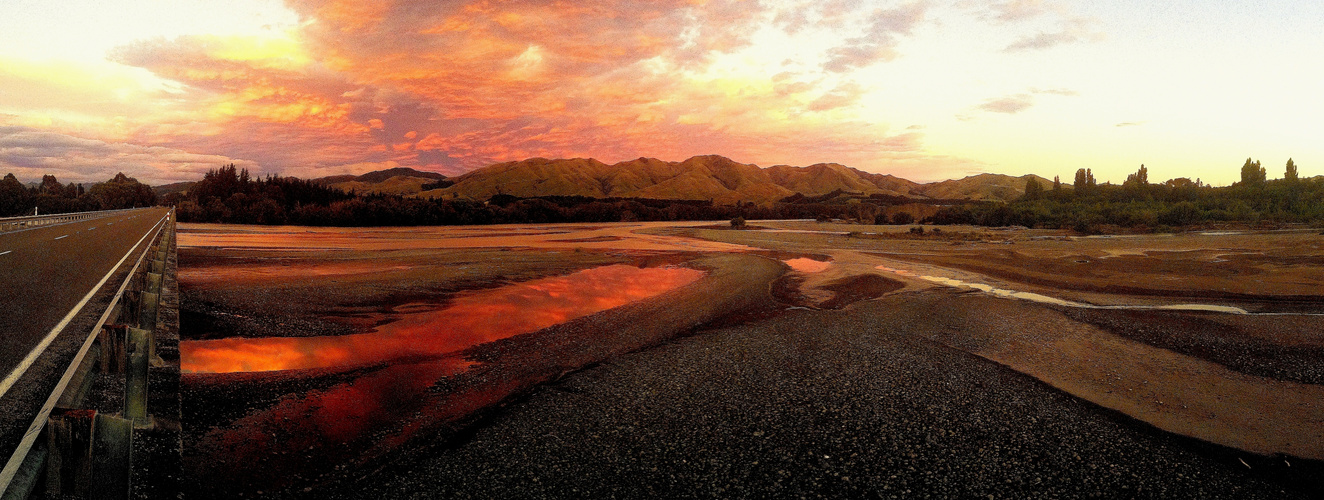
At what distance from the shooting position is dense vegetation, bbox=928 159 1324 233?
4619 cm

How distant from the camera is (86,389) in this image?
4.89 m

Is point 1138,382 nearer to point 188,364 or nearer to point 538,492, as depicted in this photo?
point 538,492

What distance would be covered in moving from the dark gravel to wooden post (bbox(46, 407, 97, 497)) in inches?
68.1

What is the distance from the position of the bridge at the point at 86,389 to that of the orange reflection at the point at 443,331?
0.70 m

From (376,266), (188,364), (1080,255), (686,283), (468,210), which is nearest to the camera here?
(188,364)

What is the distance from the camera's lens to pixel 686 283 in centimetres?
1852

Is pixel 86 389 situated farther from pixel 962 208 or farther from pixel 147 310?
pixel 962 208

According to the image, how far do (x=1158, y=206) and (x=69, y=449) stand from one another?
68642mm

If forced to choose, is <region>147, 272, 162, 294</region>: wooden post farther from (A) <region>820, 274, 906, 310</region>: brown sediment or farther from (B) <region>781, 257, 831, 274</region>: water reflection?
(B) <region>781, 257, 831, 274</region>: water reflection

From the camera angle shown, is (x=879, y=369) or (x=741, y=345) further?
(x=741, y=345)

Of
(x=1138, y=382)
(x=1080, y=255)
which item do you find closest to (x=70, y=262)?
(x=1138, y=382)

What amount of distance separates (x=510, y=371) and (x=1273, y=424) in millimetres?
9420

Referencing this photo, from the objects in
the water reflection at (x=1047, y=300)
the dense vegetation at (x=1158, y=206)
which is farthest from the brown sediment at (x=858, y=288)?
the dense vegetation at (x=1158, y=206)

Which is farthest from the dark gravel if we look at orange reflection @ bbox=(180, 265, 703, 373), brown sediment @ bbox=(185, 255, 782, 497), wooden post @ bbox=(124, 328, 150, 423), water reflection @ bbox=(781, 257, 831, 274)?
water reflection @ bbox=(781, 257, 831, 274)
